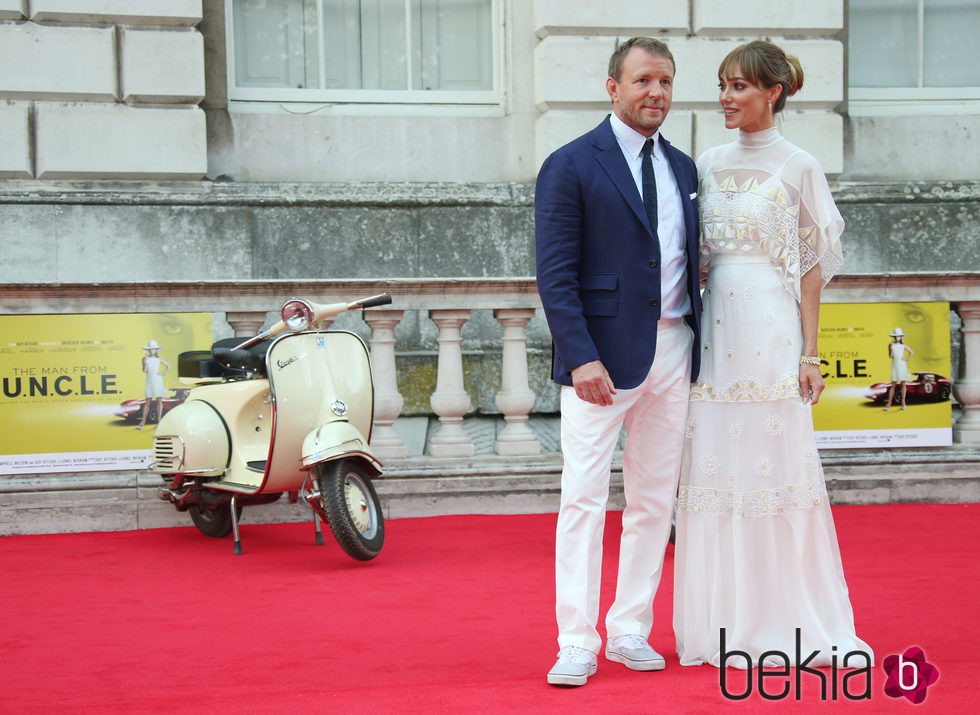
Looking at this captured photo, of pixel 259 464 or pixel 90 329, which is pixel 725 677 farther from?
pixel 90 329

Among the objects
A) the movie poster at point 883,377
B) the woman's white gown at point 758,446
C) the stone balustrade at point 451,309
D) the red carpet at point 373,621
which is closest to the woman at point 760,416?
the woman's white gown at point 758,446

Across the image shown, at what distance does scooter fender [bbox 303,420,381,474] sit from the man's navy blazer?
2035 millimetres

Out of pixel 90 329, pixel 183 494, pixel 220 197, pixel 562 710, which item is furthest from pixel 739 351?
pixel 220 197

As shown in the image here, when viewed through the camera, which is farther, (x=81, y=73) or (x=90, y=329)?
(x=81, y=73)

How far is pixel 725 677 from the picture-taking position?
340 centimetres

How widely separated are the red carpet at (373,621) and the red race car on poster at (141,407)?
22.2 inches

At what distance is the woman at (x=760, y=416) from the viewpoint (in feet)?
11.9

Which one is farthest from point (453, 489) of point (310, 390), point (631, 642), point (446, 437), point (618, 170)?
point (618, 170)

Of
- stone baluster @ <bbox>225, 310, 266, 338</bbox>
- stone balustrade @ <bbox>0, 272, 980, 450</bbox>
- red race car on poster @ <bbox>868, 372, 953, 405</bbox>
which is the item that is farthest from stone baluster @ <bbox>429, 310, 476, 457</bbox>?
red race car on poster @ <bbox>868, 372, 953, 405</bbox>

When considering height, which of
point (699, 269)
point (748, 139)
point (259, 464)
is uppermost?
point (748, 139)

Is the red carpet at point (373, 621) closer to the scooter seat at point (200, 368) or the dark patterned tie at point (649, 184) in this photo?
the scooter seat at point (200, 368)

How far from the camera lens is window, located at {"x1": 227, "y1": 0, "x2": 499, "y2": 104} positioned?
9164mm

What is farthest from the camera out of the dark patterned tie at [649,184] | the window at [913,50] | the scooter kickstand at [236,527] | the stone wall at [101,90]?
the window at [913,50]

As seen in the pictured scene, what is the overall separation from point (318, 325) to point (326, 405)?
1.35 ft
